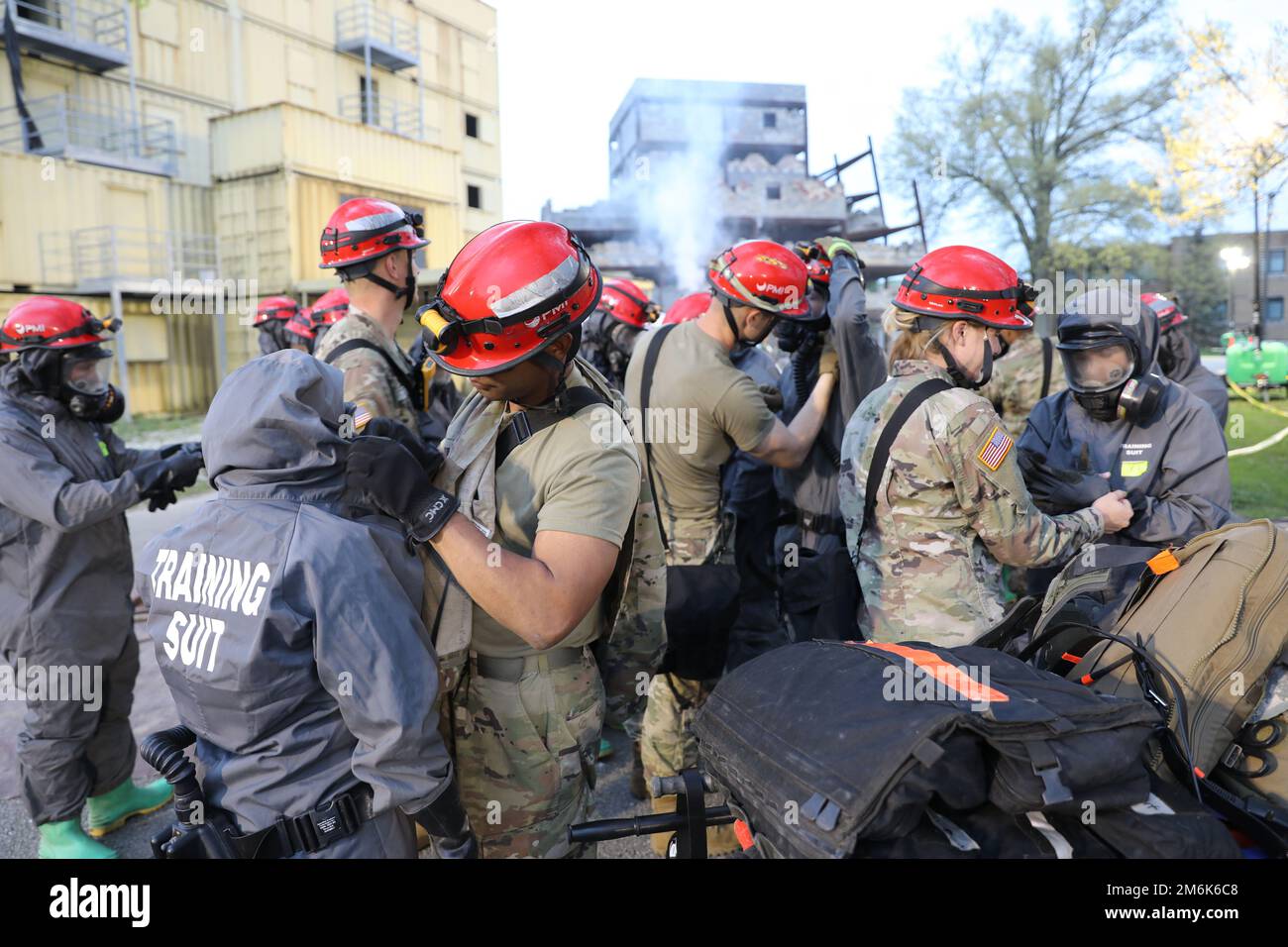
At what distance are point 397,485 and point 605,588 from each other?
692 mm

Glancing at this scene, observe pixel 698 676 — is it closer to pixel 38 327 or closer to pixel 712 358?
pixel 712 358

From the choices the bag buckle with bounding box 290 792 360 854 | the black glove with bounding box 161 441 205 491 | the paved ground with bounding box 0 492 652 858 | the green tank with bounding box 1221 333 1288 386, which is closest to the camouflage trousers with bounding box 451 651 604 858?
the bag buckle with bounding box 290 792 360 854

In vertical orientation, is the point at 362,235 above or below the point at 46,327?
above

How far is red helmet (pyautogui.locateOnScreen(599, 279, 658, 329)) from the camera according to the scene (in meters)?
5.25

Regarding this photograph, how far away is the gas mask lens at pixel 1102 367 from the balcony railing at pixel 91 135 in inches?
886

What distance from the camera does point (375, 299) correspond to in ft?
10.6

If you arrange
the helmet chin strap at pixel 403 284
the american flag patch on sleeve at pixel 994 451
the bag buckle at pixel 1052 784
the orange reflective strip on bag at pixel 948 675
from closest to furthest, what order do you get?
the bag buckle at pixel 1052 784, the orange reflective strip on bag at pixel 948 675, the american flag patch on sleeve at pixel 994 451, the helmet chin strap at pixel 403 284

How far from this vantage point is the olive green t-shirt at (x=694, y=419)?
137 inches

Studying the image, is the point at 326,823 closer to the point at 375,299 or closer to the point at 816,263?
the point at 375,299

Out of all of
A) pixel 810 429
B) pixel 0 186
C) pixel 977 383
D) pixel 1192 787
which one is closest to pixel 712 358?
pixel 810 429

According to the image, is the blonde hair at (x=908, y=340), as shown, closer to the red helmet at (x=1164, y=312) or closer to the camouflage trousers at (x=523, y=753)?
the camouflage trousers at (x=523, y=753)

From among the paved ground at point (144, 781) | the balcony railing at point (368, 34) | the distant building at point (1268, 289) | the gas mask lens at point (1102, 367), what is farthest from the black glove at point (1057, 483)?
the distant building at point (1268, 289)

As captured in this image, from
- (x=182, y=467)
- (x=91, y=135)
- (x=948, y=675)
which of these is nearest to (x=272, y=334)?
(x=182, y=467)
